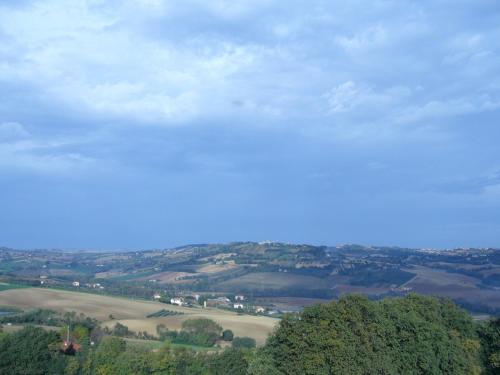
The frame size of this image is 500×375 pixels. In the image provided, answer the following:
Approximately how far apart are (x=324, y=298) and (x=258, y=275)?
1483 inches

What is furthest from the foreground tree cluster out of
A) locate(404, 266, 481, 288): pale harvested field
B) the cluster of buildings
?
locate(404, 266, 481, 288): pale harvested field

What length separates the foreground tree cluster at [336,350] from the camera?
31.0 meters

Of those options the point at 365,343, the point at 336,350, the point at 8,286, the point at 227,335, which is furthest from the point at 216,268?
the point at 336,350

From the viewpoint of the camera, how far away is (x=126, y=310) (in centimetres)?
7431

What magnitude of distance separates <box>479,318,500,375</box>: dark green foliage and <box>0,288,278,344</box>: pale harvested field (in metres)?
26.5

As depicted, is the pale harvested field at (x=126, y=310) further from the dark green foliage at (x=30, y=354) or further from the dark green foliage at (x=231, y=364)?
the dark green foliage at (x=30, y=354)

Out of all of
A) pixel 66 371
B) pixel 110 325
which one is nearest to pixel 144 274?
pixel 110 325

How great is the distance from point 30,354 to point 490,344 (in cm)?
3210

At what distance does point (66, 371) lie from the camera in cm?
4212

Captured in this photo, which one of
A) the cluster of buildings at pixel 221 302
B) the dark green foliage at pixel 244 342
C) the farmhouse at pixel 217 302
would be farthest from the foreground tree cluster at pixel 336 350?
the farmhouse at pixel 217 302

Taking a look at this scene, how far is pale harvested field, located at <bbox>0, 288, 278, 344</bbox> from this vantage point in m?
64.2

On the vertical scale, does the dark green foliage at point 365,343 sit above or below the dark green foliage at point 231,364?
above

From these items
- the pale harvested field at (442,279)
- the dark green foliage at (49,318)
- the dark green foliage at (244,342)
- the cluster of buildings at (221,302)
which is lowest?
the dark green foliage at (244,342)

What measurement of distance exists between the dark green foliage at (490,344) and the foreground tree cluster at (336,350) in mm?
64
